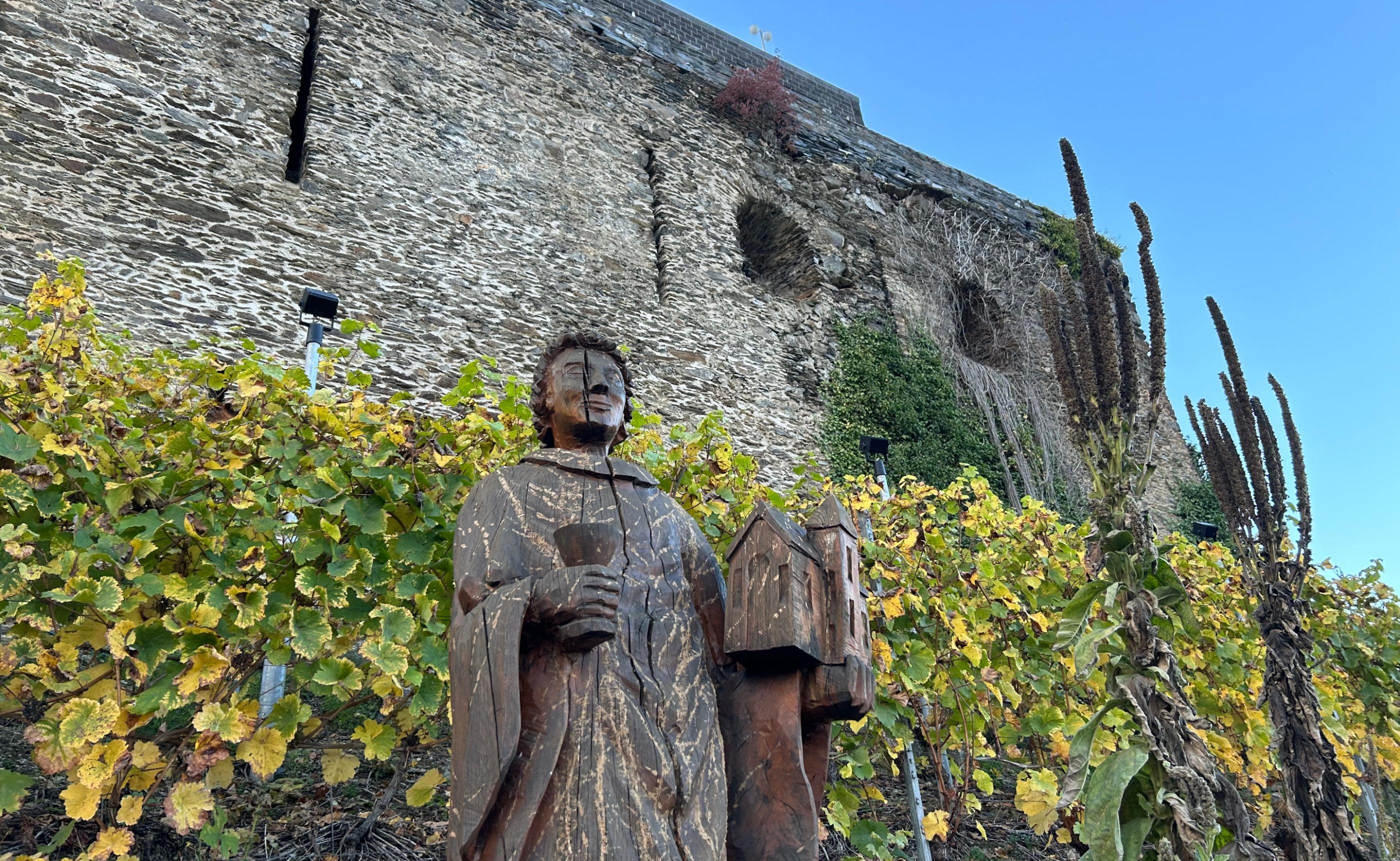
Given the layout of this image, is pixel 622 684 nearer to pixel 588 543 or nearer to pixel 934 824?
pixel 588 543

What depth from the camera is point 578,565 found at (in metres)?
1.86

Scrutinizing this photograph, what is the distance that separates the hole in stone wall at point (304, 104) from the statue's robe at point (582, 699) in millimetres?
6333

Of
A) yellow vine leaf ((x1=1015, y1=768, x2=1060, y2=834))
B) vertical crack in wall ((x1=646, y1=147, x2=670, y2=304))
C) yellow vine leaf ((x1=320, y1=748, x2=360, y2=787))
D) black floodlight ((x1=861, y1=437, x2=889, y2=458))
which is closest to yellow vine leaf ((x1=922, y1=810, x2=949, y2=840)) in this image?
yellow vine leaf ((x1=1015, y1=768, x2=1060, y2=834))

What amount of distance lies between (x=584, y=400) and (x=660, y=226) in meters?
7.23

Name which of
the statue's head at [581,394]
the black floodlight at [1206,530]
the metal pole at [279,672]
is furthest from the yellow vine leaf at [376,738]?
the black floodlight at [1206,530]

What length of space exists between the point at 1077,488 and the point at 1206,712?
20.1 feet

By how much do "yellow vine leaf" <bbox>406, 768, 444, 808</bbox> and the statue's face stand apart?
1179 mm

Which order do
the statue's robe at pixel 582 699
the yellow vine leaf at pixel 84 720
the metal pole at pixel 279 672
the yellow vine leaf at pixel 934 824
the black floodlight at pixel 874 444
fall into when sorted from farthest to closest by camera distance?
the black floodlight at pixel 874 444, the yellow vine leaf at pixel 934 824, the metal pole at pixel 279 672, the yellow vine leaf at pixel 84 720, the statue's robe at pixel 582 699

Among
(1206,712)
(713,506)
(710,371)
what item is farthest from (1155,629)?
(710,371)

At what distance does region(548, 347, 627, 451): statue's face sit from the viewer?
224cm

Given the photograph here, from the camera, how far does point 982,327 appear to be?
455 inches

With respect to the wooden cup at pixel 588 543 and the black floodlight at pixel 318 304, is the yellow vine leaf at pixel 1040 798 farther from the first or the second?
the black floodlight at pixel 318 304

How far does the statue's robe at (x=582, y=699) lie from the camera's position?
1.61m

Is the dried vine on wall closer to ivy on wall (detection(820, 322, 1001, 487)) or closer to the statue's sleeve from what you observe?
ivy on wall (detection(820, 322, 1001, 487))
